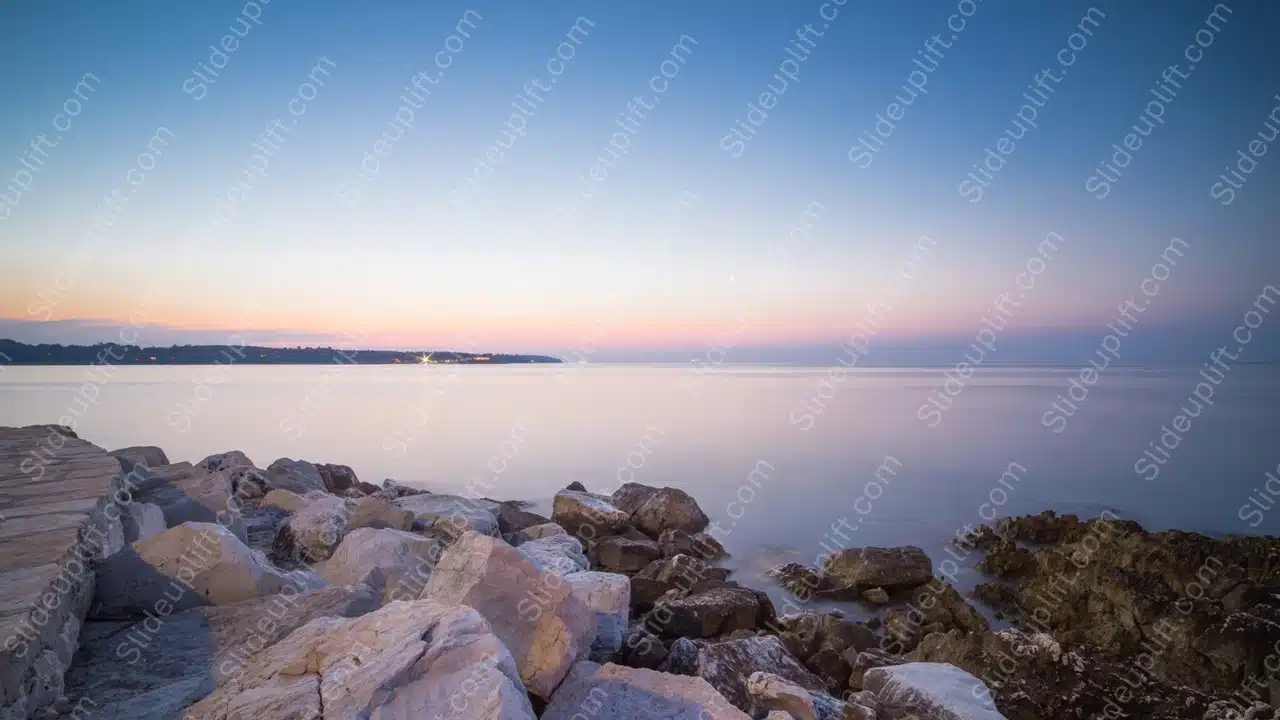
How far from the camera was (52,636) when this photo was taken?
376 centimetres

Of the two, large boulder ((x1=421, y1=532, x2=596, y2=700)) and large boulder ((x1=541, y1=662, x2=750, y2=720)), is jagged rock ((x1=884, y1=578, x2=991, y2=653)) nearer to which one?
large boulder ((x1=541, y1=662, x2=750, y2=720))

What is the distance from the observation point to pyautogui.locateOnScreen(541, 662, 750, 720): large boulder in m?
3.72

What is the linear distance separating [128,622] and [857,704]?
536cm

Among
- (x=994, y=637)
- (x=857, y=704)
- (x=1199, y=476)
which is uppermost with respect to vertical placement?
(x=1199, y=476)

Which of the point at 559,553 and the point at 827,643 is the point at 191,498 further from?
the point at 827,643

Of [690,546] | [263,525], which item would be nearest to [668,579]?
[690,546]

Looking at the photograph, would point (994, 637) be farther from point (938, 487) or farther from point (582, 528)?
point (938, 487)

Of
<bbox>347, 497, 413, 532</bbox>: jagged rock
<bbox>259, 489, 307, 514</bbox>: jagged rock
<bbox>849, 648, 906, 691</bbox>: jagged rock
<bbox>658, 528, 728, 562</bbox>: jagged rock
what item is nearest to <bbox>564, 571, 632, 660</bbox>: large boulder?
<bbox>849, 648, 906, 691</bbox>: jagged rock

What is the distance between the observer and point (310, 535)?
24.0ft

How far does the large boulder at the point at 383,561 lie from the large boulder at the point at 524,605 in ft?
4.89

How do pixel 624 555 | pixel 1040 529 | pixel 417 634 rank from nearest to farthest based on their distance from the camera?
pixel 417 634 → pixel 624 555 → pixel 1040 529

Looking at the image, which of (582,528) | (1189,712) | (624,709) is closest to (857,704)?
(624,709)

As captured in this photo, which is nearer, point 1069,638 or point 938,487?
point 1069,638

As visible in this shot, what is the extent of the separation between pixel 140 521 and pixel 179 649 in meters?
2.77
